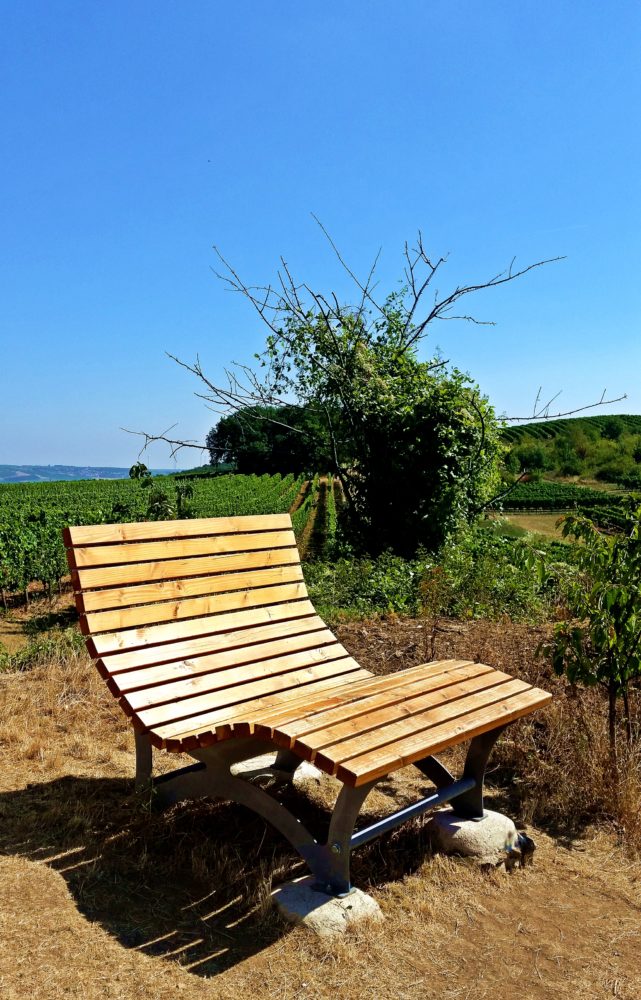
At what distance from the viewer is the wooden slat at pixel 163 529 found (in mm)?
2943

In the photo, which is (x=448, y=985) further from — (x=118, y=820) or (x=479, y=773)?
(x=118, y=820)

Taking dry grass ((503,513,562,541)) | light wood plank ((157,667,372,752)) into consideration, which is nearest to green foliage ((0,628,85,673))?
light wood plank ((157,667,372,752))

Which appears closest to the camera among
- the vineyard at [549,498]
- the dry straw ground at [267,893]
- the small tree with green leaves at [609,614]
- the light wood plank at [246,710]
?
the dry straw ground at [267,893]

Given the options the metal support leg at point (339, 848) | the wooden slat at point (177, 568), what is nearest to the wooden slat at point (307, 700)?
the metal support leg at point (339, 848)

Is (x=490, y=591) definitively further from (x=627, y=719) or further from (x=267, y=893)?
(x=267, y=893)

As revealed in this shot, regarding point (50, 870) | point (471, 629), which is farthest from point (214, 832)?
point (471, 629)

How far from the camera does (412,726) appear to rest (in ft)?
7.95

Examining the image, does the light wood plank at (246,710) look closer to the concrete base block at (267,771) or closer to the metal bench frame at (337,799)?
the metal bench frame at (337,799)

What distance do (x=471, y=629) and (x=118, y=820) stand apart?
3.00 m

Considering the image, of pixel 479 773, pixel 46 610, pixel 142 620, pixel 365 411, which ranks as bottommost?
pixel 46 610

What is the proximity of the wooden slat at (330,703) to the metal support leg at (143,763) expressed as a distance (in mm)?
602

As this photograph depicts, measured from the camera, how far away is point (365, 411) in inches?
420

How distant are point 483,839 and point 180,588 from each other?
152 centimetres

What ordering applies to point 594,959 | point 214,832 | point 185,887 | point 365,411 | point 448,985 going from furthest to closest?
point 365,411 → point 214,832 → point 185,887 → point 594,959 → point 448,985
